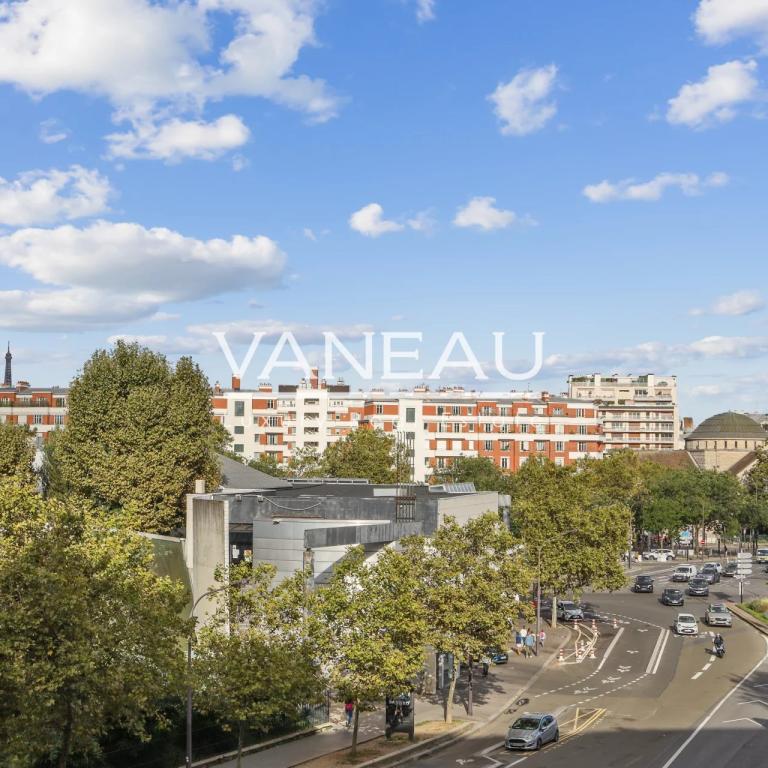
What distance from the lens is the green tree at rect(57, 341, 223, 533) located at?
70.2 metres

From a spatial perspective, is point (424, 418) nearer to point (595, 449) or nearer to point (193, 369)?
point (595, 449)

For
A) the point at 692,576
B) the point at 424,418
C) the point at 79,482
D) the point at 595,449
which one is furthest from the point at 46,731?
the point at 595,449

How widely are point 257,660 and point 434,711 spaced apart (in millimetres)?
16947

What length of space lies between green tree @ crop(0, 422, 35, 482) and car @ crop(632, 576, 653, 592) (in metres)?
58.8

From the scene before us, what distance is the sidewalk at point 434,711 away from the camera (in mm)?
41469

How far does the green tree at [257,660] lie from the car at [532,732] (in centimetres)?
946

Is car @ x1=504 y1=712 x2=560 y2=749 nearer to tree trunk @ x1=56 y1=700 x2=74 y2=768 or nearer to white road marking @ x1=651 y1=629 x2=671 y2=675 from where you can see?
white road marking @ x1=651 y1=629 x2=671 y2=675

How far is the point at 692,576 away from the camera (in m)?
102

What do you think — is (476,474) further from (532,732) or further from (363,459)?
(532,732)

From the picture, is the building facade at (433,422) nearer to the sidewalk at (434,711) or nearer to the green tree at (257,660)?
the sidewalk at (434,711)

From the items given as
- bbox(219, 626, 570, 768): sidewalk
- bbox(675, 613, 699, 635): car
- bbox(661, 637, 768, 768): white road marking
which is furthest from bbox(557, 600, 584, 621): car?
bbox(661, 637, 768, 768): white road marking

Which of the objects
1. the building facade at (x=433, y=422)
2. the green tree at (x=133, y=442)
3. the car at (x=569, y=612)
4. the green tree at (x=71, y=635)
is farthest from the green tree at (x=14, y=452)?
the building facade at (x=433, y=422)

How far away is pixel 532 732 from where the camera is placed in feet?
141

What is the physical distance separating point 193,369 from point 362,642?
147 ft
